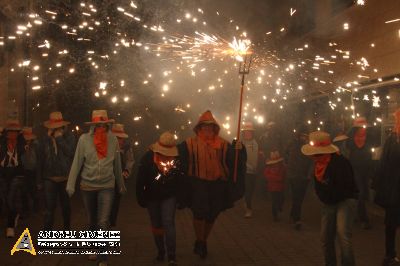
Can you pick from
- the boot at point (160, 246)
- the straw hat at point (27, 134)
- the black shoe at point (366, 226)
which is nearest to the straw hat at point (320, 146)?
the boot at point (160, 246)

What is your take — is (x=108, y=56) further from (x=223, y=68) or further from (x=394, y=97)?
(x=394, y=97)

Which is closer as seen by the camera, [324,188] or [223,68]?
[324,188]

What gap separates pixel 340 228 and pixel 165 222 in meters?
2.18

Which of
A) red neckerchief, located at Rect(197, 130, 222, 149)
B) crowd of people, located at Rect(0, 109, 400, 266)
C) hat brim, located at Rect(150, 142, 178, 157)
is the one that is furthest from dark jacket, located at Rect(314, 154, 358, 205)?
hat brim, located at Rect(150, 142, 178, 157)

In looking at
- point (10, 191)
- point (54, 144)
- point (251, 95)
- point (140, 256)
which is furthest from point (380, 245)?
point (251, 95)

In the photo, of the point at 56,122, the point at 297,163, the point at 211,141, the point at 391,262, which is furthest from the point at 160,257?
the point at 297,163

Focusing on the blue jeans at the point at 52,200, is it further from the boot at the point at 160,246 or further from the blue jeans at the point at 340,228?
the blue jeans at the point at 340,228

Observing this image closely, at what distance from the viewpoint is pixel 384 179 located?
6941mm

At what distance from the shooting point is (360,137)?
9883mm

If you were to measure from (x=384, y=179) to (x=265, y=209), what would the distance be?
520cm

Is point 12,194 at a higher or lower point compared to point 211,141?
lower

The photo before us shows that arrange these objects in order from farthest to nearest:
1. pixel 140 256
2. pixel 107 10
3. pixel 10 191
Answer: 1. pixel 107 10
2. pixel 10 191
3. pixel 140 256

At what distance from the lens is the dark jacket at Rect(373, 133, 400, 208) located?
678cm

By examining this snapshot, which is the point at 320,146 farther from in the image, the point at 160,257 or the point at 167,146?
the point at 160,257
